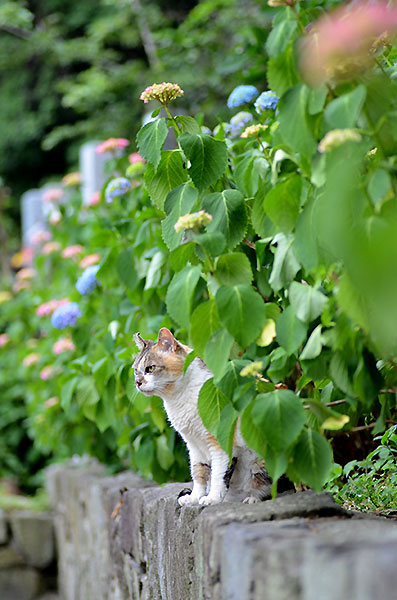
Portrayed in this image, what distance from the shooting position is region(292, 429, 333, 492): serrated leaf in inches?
55.2

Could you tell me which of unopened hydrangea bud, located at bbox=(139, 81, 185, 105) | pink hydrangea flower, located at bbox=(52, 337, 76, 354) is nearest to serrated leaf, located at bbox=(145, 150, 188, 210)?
unopened hydrangea bud, located at bbox=(139, 81, 185, 105)

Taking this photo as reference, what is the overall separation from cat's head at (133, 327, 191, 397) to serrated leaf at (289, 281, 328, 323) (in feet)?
1.55

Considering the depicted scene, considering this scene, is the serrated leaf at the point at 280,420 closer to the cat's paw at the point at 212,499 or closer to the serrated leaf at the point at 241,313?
the serrated leaf at the point at 241,313

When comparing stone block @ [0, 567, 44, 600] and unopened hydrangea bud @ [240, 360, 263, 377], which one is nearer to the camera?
unopened hydrangea bud @ [240, 360, 263, 377]

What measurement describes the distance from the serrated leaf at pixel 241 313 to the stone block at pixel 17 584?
4.03m

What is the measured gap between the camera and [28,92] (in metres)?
10.5

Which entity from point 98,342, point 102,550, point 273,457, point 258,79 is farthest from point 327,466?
point 258,79

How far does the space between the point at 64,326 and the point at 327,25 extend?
2122mm

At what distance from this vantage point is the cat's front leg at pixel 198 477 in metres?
1.88

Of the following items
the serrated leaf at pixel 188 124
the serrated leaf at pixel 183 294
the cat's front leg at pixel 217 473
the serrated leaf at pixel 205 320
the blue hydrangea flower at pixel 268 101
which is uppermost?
the blue hydrangea flower at pixel 268 101

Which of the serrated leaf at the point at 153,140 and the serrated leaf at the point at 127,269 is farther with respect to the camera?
the serrated leaf at the point at 127,269

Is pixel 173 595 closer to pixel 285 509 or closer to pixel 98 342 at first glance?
pixel 285 509

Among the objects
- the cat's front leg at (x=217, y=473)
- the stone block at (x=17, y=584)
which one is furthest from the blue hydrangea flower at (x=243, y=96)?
the stone block at (x=17, y=584)

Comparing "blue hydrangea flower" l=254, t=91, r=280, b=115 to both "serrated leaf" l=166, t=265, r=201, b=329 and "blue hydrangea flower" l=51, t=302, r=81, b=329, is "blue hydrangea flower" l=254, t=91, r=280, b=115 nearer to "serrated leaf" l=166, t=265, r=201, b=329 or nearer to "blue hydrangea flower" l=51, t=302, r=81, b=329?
"serrated leaf" l=166, t=265, r=201, b=329
